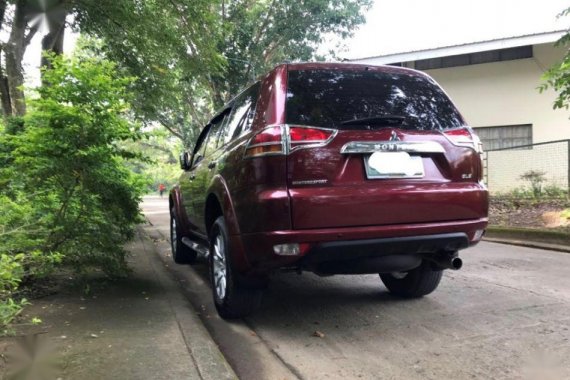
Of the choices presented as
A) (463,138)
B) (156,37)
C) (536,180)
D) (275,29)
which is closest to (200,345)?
(463,138)

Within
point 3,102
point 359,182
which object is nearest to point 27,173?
point 359,182

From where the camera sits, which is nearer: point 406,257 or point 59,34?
point 406,257

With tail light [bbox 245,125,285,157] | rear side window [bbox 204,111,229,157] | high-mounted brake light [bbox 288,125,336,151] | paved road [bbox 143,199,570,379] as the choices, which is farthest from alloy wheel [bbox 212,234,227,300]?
high-mounted brake light [bbox 288,125,336,151]

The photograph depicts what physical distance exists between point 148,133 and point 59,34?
7602mm

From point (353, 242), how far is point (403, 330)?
1.01 meters

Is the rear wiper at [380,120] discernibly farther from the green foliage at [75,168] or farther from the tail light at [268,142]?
the green foliage at [75,168]

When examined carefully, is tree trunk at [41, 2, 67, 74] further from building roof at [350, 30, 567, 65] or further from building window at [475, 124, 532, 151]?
building window at [475, 124, 532, 151]

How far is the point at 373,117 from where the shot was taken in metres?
3.62

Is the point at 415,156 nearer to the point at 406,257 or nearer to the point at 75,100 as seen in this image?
the point at 406,257

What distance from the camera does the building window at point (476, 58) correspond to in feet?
47.8

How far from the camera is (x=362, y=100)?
12.2 feet

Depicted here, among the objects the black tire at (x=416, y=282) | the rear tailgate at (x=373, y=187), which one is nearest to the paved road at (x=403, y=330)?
the black tire at (x=416, y=282)

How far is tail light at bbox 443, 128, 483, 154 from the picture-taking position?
379 cm

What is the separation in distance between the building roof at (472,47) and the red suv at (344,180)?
30.9 ft
